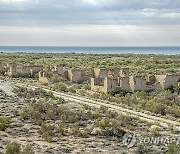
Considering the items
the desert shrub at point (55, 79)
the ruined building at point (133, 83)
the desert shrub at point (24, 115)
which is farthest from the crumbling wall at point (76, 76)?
the desert shrub at point (24, 115)

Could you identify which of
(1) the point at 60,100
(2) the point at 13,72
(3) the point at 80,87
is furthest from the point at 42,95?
(2) the point at 13,72

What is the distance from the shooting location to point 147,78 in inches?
1667

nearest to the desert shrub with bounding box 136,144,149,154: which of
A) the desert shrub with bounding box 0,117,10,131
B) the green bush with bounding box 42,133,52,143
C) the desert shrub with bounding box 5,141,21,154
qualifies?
the green bush with bounding box 42,133,52,143

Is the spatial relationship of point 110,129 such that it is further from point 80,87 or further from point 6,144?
point 80,87

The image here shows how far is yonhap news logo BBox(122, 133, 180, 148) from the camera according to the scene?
20984mm

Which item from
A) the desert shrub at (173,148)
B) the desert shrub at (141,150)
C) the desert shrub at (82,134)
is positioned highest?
the desert shrub at (82,134)

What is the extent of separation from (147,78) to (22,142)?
24.2 m

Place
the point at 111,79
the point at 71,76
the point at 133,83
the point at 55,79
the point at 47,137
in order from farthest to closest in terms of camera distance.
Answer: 1. the point at 71,76
2. the point at 55,79
3. the point at 133,83
4. the point at 111,79
5. the point at 47,137

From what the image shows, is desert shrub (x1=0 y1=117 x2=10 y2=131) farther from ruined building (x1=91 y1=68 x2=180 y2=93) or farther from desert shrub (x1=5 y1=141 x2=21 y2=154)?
ruined building (x1=91 y1=68 x2=180 y2=93)

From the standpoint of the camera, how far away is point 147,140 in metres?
21.4

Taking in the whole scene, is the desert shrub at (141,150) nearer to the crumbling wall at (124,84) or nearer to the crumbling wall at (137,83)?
the crumbling wall at (137,83)

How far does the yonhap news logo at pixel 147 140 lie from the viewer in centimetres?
2098

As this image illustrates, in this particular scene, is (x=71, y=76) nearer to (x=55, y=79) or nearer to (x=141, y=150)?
(x=55, y=79)

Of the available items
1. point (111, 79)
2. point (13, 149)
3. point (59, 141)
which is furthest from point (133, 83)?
point (13, 149)
